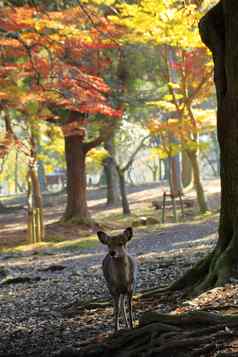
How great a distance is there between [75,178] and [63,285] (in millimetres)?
13082

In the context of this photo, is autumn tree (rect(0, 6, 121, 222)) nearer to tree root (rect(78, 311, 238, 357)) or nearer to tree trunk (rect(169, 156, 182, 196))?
tree trunk (rect(169, 156, 182, 196))

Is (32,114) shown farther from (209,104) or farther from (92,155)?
(209,104)

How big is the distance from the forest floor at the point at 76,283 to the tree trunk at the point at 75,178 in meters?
0.86

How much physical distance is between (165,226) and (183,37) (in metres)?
6.43

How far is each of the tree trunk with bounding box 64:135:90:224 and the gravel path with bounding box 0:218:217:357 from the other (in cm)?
468

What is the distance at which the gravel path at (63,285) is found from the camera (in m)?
6.38

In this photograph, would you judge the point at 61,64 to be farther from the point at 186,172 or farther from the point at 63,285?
the point at 186,172

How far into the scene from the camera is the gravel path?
6375 mm

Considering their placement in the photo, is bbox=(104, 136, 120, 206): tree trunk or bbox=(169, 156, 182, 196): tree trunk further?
bbox=(104, 136, 120, 206): tree trunk

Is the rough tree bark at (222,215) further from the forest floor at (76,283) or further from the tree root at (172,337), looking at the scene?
the forest floor at (76,283)

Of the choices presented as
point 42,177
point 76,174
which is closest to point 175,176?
point 76,174

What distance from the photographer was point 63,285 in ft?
34.4

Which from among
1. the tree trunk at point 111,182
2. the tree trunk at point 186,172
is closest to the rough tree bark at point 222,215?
the tree trunk at point 111,182

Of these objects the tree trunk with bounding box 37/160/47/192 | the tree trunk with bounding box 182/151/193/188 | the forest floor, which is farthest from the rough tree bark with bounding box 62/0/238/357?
the tree trunk with bounding box 37/160/47/192
